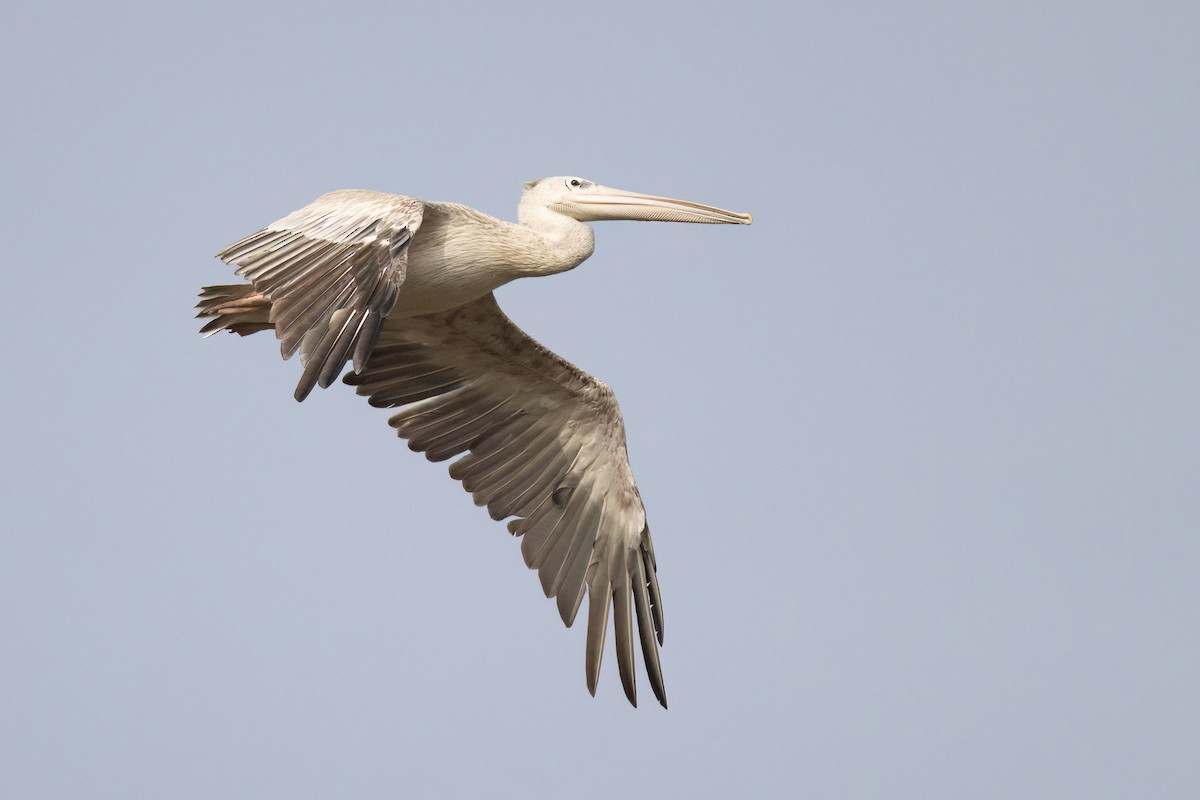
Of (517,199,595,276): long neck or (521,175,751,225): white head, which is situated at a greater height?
(521,175,751,225): white head

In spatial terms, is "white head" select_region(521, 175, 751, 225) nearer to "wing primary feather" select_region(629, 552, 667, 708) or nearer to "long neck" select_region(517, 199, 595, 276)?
"long neck" select_region(517, 199, 595, 276)

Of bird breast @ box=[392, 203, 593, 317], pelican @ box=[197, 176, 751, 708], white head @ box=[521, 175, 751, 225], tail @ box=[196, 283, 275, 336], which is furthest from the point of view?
white head @ box=[521, 175, 751, 225]

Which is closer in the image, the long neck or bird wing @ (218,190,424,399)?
bird wing @ (218,190,424,399)

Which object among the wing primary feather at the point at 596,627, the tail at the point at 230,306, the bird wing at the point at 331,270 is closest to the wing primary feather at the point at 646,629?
the wing primary feather at the point at 596,627

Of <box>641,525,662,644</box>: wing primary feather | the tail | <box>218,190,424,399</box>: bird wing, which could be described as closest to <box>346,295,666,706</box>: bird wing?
<box>641,525,662,644</box>: wing primary feather

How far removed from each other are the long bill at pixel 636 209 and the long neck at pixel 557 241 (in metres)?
0.22

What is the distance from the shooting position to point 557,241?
36.8 feet

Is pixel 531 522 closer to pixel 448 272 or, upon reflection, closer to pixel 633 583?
pixel 633 583

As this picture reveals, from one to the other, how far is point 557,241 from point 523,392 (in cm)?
201

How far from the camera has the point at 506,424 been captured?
13008 mm

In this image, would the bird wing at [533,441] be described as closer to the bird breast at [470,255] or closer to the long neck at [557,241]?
the long neck at [557,241]

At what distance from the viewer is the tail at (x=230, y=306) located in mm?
11375

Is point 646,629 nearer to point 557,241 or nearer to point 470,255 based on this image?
point 557,241

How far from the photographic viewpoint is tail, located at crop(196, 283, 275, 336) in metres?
11.4
